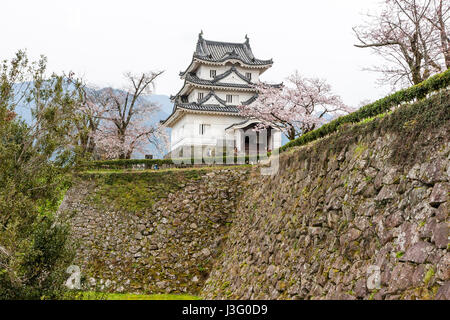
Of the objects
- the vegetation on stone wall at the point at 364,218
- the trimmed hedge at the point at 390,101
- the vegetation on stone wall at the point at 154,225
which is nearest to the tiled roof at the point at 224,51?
the vegetation on stone wall at the point at 154,225

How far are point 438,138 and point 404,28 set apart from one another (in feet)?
Result: 31.8

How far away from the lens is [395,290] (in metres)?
6.30

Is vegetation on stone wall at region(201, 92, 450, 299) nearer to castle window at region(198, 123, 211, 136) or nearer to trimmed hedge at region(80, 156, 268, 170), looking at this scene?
trimmed hedge at region(80, 156, 268, 170)

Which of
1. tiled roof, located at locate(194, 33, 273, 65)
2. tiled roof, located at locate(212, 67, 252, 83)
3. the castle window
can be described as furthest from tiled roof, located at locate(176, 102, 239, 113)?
tiled roof, located at locate(194, 33, 273, 65)

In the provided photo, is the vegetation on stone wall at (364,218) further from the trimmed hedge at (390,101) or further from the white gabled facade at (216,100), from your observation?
the white gabled facade at (216,100)

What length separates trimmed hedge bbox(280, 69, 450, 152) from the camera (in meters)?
7.78

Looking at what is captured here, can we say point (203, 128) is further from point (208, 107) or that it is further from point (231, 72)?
point (231, 72)

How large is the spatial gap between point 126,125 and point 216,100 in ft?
27.8

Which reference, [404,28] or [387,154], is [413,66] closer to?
[404,28]

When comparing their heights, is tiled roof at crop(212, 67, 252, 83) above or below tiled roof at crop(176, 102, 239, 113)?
above

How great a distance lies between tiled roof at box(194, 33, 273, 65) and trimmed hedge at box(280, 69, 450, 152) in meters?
23.7

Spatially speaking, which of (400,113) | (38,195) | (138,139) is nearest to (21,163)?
(38,195)

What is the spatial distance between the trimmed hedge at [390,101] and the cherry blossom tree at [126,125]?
2377cm

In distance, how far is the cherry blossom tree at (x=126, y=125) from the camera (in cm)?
3481
